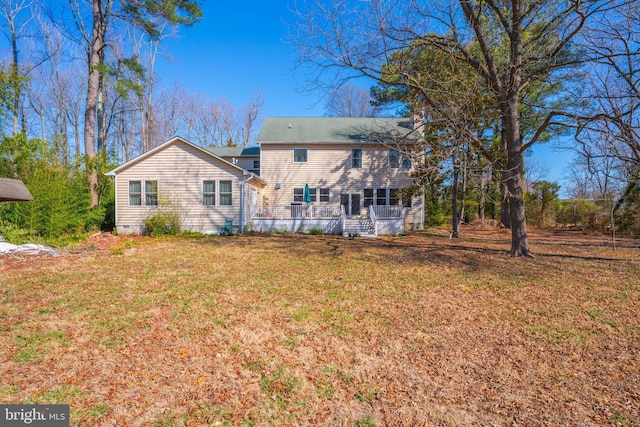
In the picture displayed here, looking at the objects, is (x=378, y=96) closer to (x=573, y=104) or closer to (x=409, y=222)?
(x=409, y=222)

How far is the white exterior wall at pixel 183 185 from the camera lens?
1486 cm

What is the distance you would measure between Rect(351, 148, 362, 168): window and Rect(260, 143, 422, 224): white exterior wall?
0.62 feet

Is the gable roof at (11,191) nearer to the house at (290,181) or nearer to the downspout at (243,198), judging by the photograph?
the house at (290,181)

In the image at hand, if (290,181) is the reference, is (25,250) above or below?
below

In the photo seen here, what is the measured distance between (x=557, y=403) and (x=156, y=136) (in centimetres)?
3252

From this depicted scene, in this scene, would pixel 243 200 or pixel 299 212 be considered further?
pixel 299 212

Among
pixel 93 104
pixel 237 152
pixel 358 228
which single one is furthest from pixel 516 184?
pixel 93 104

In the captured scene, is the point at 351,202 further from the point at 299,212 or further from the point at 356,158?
the point at 299,212

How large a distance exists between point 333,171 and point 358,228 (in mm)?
4578

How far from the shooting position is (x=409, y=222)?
1838 cm

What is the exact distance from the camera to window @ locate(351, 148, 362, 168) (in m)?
18.3

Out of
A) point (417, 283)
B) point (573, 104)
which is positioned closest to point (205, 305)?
point (417, 283)

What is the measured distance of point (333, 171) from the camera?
1831 cm

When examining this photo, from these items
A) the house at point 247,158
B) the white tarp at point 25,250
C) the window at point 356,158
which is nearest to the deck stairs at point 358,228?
the window at point 356,158
